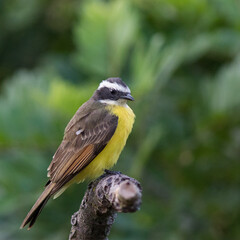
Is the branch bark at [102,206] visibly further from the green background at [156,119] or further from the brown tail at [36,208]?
the green background at [156,119]

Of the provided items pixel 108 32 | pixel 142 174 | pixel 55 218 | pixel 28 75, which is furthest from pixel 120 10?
pixel 55 218

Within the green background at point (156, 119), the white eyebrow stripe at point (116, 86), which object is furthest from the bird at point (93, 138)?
the green background at point (156, 119)

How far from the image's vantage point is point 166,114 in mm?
Answer: 5699

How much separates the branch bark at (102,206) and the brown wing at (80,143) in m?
0.50

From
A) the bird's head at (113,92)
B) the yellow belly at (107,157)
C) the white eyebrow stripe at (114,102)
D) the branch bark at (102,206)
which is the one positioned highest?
the bird's head at (113,92)

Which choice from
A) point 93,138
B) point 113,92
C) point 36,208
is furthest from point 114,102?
point 36,208

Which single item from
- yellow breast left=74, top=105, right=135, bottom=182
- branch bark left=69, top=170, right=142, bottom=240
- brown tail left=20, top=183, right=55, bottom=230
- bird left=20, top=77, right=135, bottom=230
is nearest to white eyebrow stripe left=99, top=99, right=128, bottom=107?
bird left=20, top=77, right=135, bottom=230

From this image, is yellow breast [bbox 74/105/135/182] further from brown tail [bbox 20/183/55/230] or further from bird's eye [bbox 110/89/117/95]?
brown tail [bbox 20/183/55/230]

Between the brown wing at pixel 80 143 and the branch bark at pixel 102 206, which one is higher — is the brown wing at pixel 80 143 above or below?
above

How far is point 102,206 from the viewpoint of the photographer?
346cm

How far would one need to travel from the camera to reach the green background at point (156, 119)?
205 inches

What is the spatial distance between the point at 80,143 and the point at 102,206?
1.19m

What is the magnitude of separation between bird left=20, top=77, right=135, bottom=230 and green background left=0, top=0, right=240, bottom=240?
0.20m

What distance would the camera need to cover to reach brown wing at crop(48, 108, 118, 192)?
14.4 feet
